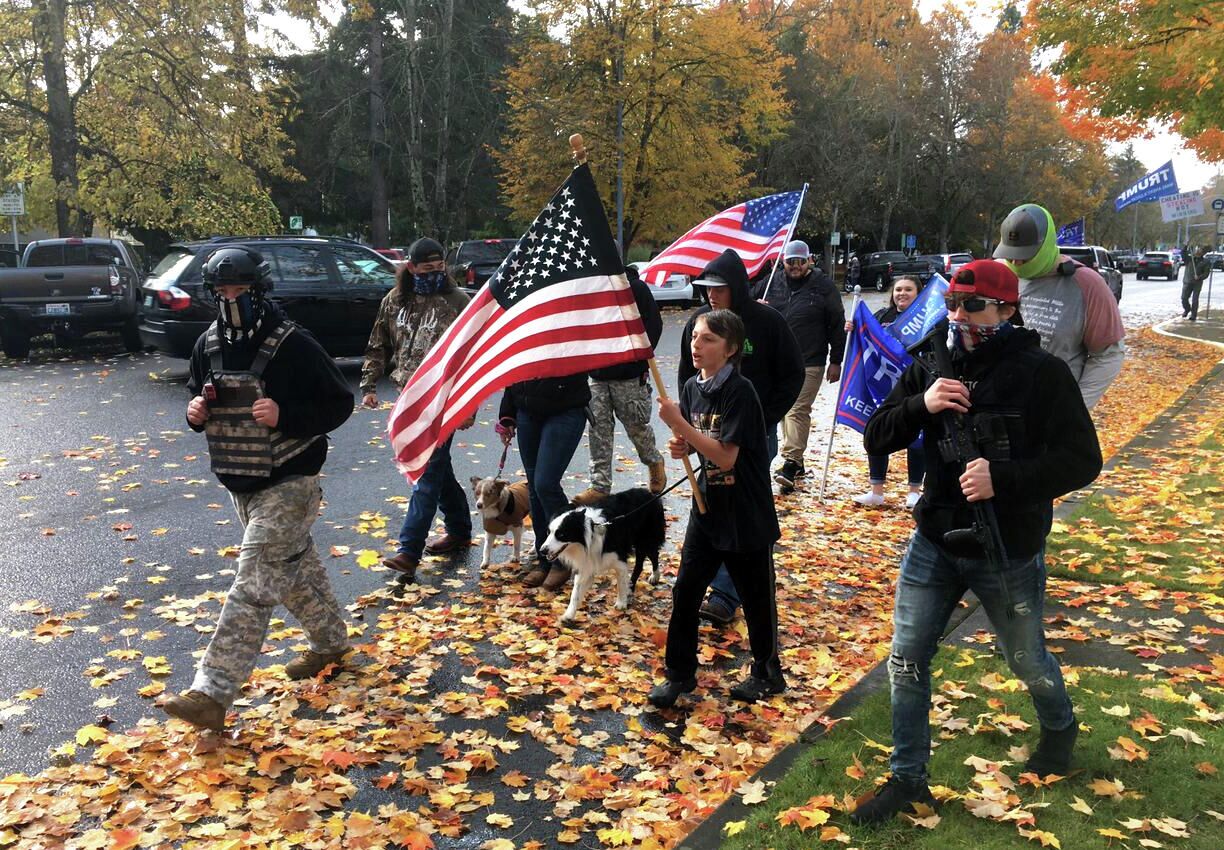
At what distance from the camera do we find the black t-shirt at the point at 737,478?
4.27m

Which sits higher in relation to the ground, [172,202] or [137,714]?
[172,202]

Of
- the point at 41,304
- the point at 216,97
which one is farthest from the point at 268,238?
the point at 216,97

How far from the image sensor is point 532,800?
3809 mm

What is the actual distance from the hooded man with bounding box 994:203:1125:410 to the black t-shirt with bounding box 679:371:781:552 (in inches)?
65.9

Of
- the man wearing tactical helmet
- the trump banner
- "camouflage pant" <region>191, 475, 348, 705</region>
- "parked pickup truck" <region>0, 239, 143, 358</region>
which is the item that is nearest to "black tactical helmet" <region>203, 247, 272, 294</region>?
the man wearing tactical helmet

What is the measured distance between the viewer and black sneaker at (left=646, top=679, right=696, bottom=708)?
14.8ft

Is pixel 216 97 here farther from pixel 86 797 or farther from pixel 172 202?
pixel 86 797

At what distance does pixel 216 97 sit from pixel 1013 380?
890 inches

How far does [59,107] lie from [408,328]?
18939 millimetres

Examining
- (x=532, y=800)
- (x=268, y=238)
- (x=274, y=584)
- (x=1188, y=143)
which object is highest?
(x=1188, y=143)

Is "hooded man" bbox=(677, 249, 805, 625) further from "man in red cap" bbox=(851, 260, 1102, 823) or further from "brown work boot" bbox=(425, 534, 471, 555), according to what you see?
"brown work boot" bbox=(425, 534, 471, 555)

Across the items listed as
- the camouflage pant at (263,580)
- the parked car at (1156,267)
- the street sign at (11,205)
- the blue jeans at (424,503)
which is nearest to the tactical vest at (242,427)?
the camouflage pant at (263,580)

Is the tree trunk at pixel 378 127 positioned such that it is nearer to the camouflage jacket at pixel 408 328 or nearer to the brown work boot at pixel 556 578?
the camouflage jacket at pixel 408 328

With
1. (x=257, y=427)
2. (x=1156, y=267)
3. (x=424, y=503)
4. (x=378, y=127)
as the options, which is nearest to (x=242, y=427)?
(x=257, y=427)
